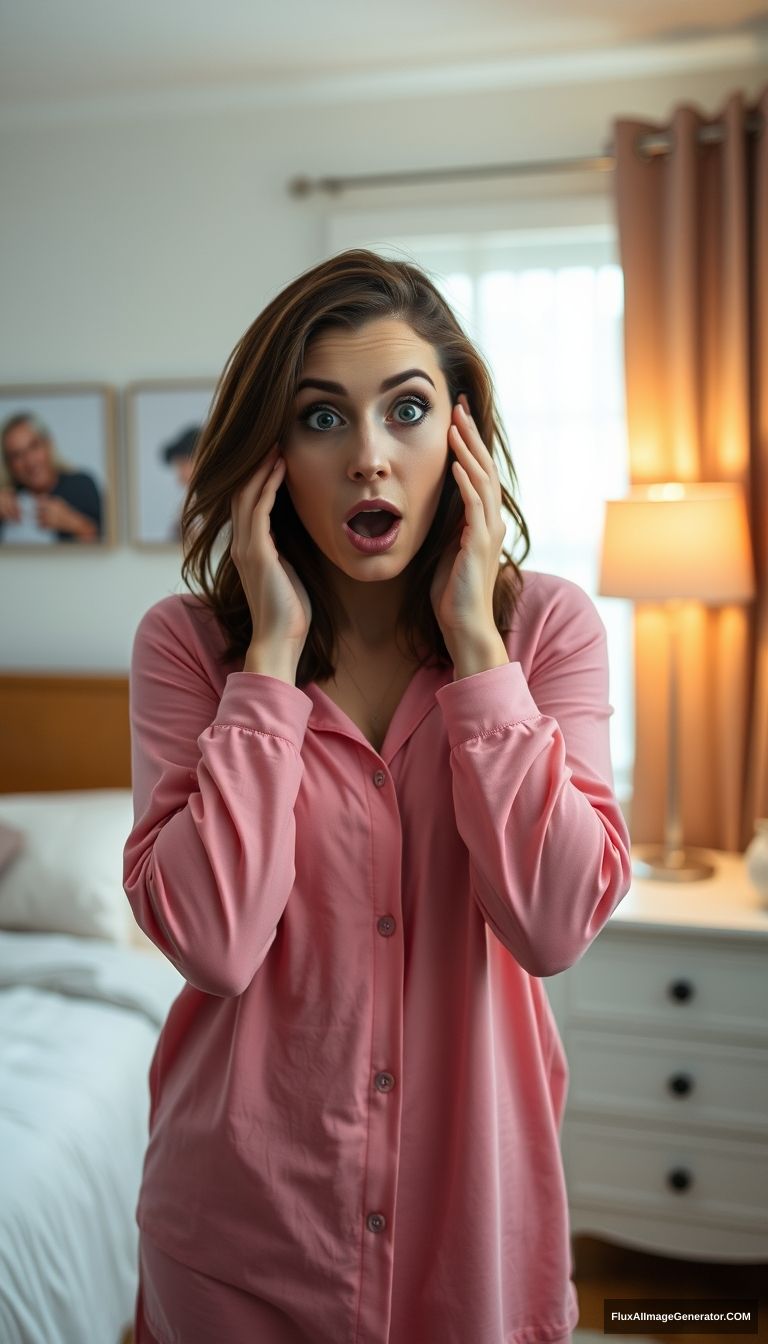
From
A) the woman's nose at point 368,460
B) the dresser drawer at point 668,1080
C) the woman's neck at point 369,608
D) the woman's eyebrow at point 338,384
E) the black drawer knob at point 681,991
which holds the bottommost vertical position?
the dresser drawer at point 668,1080

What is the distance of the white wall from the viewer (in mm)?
2781

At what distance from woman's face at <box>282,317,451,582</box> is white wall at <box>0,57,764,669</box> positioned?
1921mm

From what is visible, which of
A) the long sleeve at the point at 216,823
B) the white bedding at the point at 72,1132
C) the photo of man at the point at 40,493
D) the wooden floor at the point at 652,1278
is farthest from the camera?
the photo of man at the point at 40,493

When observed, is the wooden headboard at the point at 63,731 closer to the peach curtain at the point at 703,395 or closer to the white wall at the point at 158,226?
the white wall at the point at 158,226

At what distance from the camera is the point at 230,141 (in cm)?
290

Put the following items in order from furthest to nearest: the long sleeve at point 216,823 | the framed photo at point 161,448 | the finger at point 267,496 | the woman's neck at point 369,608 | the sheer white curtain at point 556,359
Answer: the framed photo at point 161,448, the sheer white curtain at point 556,359, the woman's neck at point 369,608, the finger at point 267,496, the long sleeve at point 216,823

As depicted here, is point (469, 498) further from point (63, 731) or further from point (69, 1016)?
point (63, 731)

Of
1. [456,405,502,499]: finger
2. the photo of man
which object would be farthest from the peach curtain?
[456,405,502,499]: finger

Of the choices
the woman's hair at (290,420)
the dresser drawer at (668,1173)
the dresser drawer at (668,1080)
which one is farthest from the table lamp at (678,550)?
the woman's hair at (290,420)

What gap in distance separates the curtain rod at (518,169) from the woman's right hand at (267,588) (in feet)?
6.17

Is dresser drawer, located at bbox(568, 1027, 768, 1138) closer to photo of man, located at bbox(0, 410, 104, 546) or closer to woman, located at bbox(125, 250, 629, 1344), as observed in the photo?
woman, located at bbox(125, 250, 629, 1344)

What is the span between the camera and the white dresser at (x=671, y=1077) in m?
2.19

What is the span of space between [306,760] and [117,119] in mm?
2496

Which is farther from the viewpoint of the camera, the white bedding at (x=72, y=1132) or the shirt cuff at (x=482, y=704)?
the white bedding at (x=72, y=1132)
